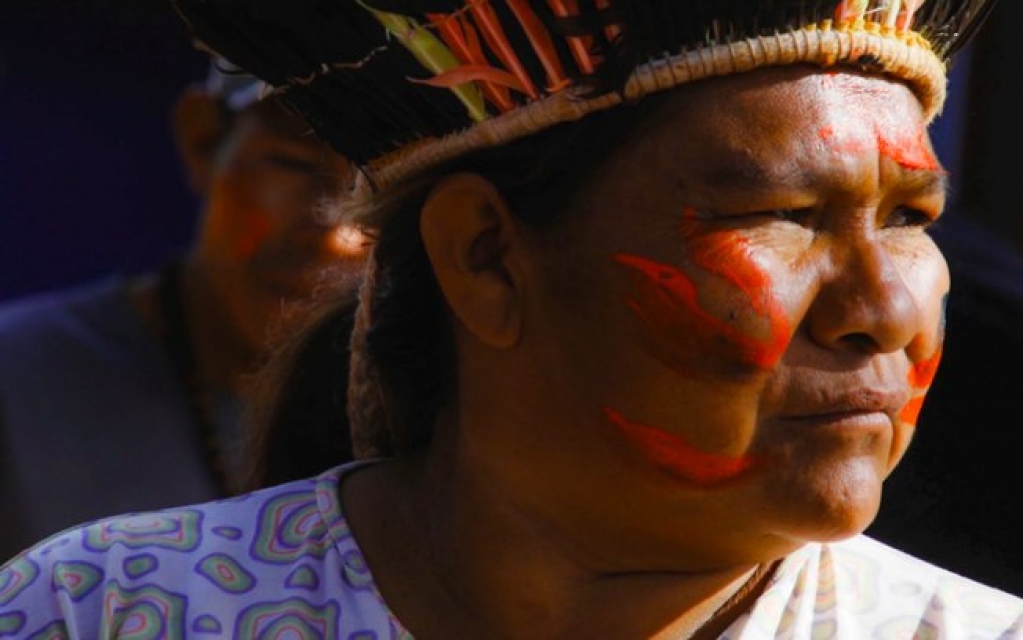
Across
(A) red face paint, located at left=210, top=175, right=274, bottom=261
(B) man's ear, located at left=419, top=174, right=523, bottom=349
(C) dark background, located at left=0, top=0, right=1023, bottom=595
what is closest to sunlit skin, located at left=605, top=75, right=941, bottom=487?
(B) man's ear, located at left=419, top=174, right=523, bottom=349

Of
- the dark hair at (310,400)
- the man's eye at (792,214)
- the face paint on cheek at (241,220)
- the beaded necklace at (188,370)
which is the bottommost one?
the beaded necklace at (188,370)

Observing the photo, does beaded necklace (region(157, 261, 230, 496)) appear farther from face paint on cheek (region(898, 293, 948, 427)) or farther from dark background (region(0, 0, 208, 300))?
dark background (region(0, 0, 208, 300))

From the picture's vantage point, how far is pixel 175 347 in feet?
14.6

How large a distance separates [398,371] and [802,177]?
2.44 ft

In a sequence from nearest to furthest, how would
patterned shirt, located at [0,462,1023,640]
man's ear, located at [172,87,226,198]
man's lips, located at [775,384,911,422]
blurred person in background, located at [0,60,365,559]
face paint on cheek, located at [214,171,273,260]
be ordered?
man's lips, located at [775,384,911,422], patterned shirt, located at [0,462,1023,640], blurred person in background, located at [0,60,365,559], face paint on cheek, located at [214,171,273,260], man's ear, located at [172,87,226,198]

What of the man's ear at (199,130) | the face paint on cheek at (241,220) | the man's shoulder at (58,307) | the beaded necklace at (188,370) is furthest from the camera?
the man's ear at (199,130)

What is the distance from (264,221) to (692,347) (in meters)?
2.38

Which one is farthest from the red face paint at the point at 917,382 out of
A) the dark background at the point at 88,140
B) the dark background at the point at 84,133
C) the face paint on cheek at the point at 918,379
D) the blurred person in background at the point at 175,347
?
the dark background at the point at 84,133

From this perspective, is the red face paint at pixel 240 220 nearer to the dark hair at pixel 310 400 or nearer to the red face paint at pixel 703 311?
the dark hair at pixel 310 400

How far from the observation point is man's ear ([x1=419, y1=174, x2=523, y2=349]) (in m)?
2.48

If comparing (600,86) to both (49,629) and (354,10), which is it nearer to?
(354,10)

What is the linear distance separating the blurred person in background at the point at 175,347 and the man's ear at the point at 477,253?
141 cm

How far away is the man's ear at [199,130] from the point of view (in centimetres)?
472

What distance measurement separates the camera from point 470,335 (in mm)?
2594
